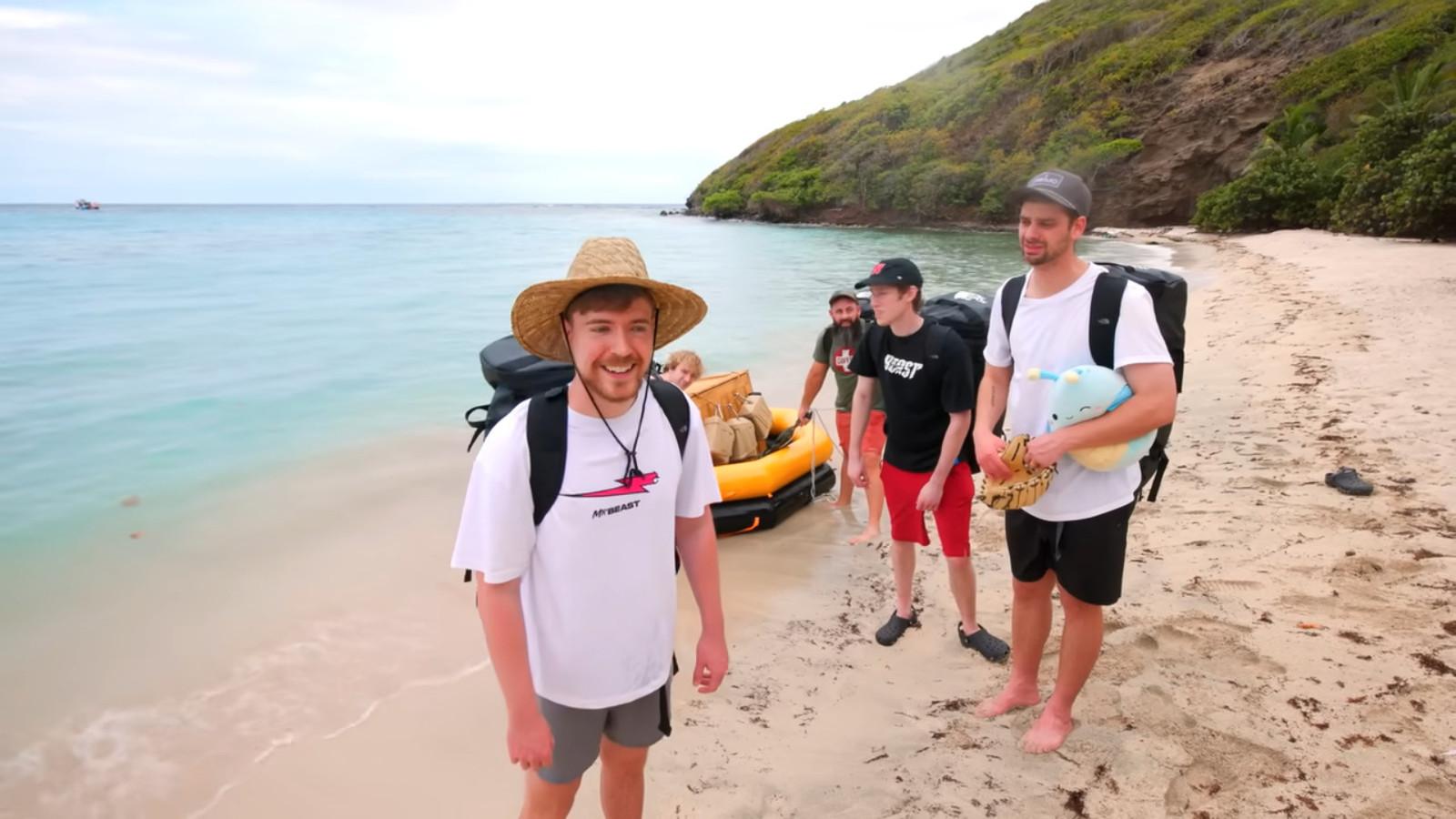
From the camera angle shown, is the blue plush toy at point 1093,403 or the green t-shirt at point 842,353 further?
the green t-shirt at point 842,353

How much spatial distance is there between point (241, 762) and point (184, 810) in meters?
0.27

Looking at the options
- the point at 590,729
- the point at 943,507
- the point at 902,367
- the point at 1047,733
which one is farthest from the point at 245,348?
the point at 1047,733

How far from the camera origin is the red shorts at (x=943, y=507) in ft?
11.4

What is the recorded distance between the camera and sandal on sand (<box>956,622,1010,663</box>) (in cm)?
359

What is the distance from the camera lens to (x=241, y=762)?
3.54m

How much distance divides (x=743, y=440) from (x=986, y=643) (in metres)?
2.67

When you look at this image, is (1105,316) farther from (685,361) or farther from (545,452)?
(685,361)

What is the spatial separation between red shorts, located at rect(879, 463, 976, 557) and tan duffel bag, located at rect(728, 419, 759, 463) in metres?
2.26

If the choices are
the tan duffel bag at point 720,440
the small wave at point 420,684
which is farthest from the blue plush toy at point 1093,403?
the tan duffel bag at point 720,440

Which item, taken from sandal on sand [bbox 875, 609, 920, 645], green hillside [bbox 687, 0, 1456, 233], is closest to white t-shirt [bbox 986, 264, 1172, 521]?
sandal on sand [bbox 875, 609, 920, 645]

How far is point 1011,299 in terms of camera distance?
2713mm

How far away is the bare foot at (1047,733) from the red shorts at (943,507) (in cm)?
81

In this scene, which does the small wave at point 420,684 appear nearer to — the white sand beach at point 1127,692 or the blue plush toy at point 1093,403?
the white sand beach at point 1127,692

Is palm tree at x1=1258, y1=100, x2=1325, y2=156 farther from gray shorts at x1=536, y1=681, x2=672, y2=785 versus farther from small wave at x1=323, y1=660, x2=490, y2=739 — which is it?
Result: gray shorts at x1=536, y1=681, x2=672, y2=785
